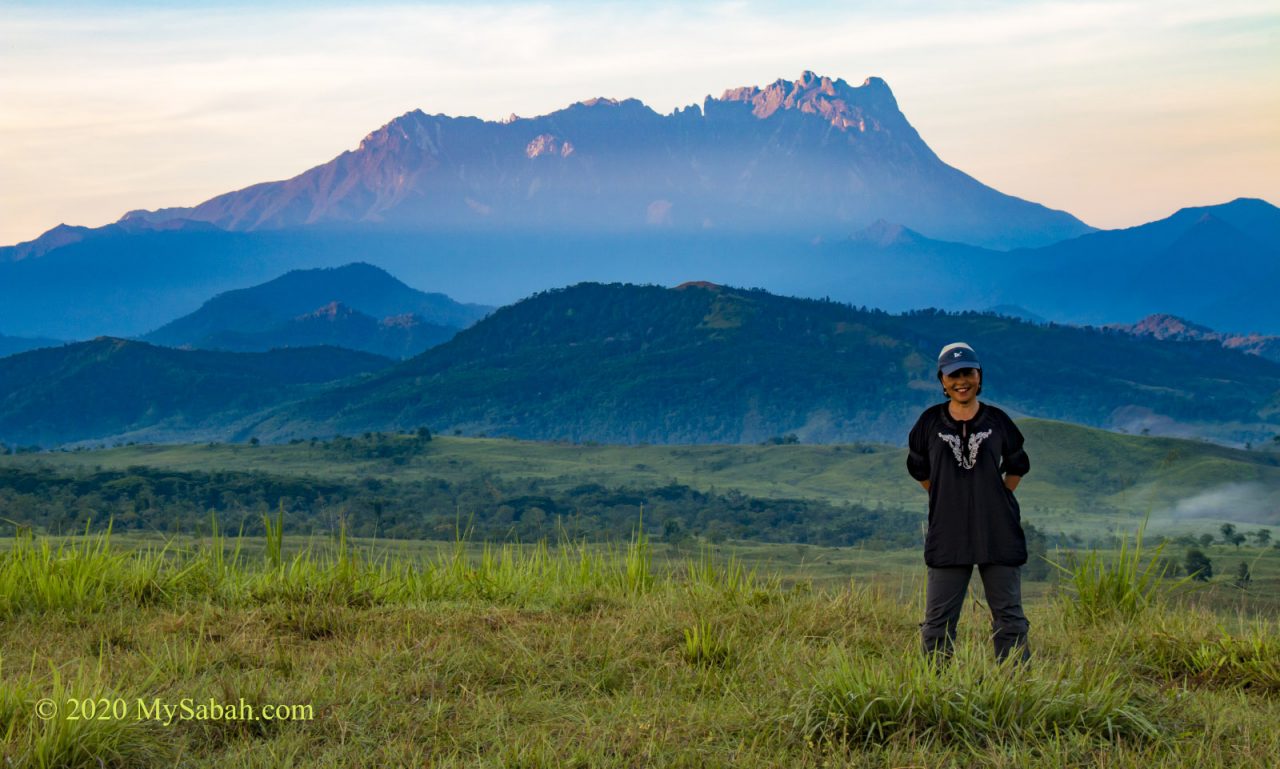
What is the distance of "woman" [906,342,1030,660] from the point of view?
7578mm

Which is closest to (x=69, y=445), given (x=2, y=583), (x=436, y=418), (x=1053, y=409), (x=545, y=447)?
(x=436, y=418)

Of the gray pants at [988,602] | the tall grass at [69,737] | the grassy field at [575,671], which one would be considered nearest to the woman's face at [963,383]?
the gray pants at [988,602]

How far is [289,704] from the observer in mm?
6871

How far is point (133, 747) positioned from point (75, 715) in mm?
324

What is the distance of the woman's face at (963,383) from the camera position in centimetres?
761

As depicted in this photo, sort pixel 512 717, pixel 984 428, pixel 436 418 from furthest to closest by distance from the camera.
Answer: pixel 436 418, pixel 984 428, pixel 512 717

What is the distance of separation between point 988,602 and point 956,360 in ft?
4.94

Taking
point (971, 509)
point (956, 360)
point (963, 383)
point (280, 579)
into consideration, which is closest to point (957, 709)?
point (971, 509)

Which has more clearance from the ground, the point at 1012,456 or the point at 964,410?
the point at 964,410

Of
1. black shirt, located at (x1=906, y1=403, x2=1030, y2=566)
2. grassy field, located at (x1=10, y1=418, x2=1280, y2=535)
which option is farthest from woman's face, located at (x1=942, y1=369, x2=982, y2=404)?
grassy field, located at (x1=10, y1=418, x2=1280, y2=535)

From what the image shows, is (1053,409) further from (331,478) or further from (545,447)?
(331,478)

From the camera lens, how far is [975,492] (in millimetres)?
7637

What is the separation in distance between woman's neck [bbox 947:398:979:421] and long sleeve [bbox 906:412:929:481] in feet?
0.57

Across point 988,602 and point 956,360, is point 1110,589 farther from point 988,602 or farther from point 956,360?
point 956,360
